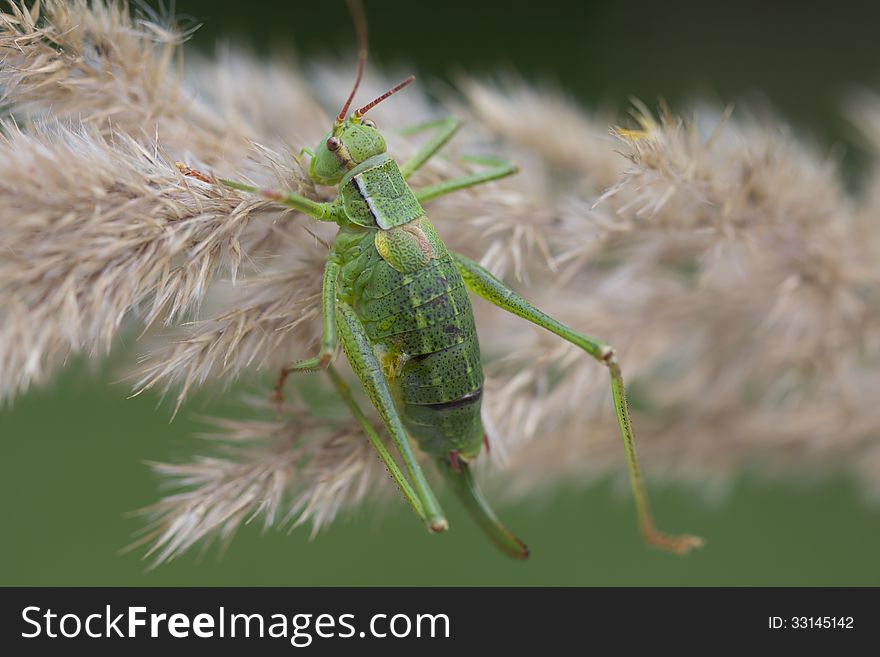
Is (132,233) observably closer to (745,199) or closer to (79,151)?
(79,151)

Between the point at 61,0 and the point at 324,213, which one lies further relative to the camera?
the point at 324,213

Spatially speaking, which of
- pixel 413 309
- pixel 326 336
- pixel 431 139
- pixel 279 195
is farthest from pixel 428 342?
pixel 431 139

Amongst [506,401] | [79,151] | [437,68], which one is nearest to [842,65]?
[437,68]

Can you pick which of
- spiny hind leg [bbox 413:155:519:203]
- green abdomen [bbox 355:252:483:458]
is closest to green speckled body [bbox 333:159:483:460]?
green abdomen [bbox 355:252:483:458]

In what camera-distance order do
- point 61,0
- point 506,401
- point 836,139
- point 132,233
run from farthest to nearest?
1. point 836,139
2. point 506,401
3. point 61,0
4. point 132,233

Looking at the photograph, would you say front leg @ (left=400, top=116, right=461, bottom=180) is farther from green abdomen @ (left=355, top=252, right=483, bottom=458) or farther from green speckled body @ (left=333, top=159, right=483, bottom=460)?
green abdomen @ (left=355, top=252, right=483, bottom=458)

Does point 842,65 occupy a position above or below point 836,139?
above

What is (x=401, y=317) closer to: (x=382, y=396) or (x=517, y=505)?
(x=382, y=396)
